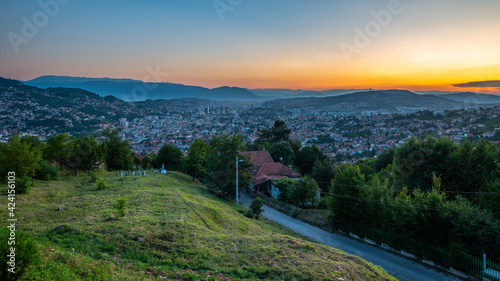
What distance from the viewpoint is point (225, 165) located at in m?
24.4

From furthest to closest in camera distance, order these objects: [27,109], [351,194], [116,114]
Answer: [116,114] < [27,109] < [351,194]

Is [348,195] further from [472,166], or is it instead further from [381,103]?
[381,103]

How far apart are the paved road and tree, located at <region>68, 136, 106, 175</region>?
1696 cm

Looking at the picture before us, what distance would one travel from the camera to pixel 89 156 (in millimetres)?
23938

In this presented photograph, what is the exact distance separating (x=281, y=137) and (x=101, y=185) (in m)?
44.5

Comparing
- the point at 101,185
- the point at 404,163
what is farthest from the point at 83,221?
the point at 404,163

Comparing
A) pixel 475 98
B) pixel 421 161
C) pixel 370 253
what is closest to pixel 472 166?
pixel 421 161

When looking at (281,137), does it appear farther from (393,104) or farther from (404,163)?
(393,104)

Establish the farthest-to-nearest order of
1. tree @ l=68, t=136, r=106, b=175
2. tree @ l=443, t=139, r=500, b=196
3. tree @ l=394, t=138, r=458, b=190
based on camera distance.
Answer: tree @ l=68, t=136, r=106, b=175 → tree @ l=394, t=138, r=458, b=190 → tree @ l=443, t=139, r=500, b=196

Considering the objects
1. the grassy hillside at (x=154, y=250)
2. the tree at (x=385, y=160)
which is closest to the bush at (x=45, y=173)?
the grassy hillside at (x=154, y=250)

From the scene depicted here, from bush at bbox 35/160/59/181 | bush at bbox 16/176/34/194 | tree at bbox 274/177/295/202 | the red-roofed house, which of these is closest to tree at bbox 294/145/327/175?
the red-roofed house

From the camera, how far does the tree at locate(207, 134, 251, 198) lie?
79.5ft

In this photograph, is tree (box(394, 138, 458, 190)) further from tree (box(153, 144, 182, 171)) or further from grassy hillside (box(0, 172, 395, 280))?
tree (box(153, 144, 182, 171))

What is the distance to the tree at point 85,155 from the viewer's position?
23141mm
